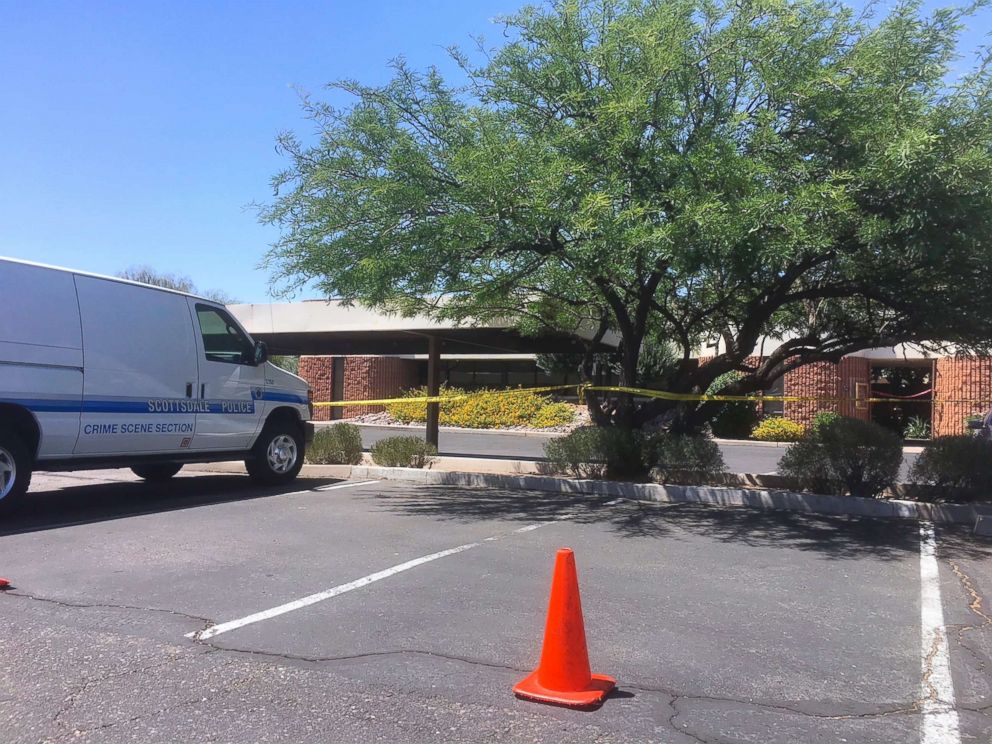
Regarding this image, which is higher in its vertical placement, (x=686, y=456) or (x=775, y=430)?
(x=775, y=430)

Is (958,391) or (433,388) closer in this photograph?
(433,388)

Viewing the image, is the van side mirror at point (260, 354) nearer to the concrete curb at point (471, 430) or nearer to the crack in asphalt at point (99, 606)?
the crack in asphalt at point (99, 606)

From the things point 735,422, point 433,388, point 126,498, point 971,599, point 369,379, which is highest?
point 369,379

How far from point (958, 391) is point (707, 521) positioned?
766 inches

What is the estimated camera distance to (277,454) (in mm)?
12398

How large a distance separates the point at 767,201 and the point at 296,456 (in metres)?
7.41

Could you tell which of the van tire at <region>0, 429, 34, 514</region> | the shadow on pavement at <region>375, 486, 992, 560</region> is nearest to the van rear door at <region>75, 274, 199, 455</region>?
the van tire at <region>0, 429, 34, 514</region>

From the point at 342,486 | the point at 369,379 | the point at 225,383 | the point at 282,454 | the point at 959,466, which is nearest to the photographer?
the point at 959,466

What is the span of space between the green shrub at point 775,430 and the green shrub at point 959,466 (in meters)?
15.1

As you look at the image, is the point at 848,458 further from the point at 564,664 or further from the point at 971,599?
the point at 564,664

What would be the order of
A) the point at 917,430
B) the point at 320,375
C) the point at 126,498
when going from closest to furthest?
the point at 126,498 < the point at 917,430 < the point at 320,375

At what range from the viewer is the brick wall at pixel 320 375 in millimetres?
33812

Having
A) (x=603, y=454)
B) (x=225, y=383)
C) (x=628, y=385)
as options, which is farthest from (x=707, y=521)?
(x=225, y=383)

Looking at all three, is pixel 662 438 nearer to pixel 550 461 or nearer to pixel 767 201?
pixel 550 461
